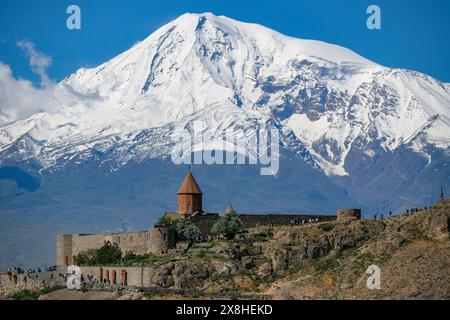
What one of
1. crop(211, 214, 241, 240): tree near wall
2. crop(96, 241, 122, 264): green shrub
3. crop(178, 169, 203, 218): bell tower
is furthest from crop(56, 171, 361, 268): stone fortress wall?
crop(211, 214, 241, 240): tree near wall

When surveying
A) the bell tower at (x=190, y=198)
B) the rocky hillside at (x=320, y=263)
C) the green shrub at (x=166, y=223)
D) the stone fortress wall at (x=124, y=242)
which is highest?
the bell tower at (x=190, y=198)

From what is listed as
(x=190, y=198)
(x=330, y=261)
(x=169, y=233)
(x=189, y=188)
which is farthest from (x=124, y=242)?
(x=330, y=261)

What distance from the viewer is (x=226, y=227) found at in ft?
335

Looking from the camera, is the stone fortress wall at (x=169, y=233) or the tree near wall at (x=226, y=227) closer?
the stone fortress wall at (x=169, y=233)

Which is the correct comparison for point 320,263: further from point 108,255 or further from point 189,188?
point 189,188

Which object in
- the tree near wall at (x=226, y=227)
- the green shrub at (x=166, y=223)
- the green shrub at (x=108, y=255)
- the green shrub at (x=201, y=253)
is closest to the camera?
the green shrub at (x=201, y=253)

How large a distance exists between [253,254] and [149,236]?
995 centimetres

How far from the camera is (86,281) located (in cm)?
9712

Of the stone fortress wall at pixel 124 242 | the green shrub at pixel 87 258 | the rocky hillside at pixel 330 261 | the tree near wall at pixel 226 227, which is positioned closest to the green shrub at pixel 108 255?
the green shrub at pixel 87 258

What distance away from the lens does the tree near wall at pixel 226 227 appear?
102 m

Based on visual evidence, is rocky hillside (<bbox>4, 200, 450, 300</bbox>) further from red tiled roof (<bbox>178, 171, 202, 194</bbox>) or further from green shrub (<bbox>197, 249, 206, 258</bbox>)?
red tiled roof (<bbox>178, 171, 202, 194</bbox>)

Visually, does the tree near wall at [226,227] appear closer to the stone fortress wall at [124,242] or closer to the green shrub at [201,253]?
the stone fortress wall at [124,242]
